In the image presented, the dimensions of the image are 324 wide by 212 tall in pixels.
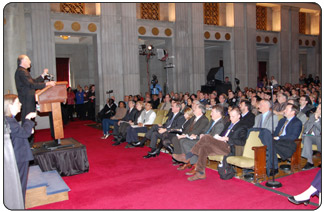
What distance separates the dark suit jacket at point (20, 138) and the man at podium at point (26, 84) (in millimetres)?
944

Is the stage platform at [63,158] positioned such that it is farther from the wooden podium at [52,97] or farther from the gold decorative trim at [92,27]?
the gold decorative trim at [92,27]

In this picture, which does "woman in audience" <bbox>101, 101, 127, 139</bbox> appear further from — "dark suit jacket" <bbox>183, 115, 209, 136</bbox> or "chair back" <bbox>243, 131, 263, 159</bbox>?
"chair back" <bbox>243, 131, 263, 159</bbox>

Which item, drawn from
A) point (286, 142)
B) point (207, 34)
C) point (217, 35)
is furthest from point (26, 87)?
point (217, 35)

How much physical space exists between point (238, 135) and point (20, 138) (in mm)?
3322

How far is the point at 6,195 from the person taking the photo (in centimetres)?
303

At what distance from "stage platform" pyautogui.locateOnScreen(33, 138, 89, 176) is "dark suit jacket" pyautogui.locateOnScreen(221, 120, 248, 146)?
8.82 ft

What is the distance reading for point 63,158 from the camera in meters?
5.22

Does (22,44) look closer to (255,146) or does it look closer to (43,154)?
(43,154)

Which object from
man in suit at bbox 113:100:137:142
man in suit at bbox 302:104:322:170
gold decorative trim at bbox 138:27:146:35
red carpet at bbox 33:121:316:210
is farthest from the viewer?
gold decorative trim at bbox 138:27:146:35

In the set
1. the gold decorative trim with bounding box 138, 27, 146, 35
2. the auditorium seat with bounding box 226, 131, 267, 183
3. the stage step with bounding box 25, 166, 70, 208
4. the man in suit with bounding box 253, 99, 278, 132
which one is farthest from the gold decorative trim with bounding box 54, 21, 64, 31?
the auditorium seat with bounding box 226, 131, 267, 183

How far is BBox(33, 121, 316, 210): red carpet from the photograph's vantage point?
3.85 metres

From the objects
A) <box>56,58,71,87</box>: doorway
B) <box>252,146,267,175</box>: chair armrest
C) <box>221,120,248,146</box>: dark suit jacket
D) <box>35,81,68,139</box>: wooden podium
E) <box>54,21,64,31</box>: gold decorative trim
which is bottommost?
<box>252,146,267,175</box>: chair armrest

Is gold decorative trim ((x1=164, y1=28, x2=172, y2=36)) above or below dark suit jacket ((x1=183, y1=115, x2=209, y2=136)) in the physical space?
above

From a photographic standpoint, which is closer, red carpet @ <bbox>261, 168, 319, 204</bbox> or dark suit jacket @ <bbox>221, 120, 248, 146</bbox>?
red carpet @ <bbox>261, 168, 319, 204</bbox>
